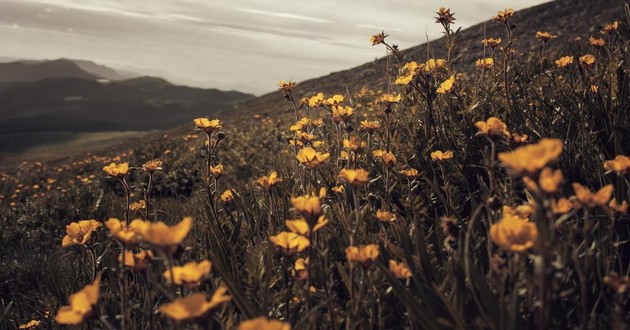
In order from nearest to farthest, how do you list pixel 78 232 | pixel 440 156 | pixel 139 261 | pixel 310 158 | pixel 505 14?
1. pixel 139 261
2. pixel 78 232
3. pixel 310 158
4. pixel 440 156
5. pixel 505 14

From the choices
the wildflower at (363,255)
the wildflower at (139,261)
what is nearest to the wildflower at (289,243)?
the wildflower at (363,255)

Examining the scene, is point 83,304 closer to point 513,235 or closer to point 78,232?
point 78,232

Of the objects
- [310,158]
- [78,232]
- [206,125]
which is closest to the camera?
[78,232]

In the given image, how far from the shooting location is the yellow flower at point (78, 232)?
1839 millimetres

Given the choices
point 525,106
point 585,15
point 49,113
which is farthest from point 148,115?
point 525,106

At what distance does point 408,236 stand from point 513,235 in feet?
2.36

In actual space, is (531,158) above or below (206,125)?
below

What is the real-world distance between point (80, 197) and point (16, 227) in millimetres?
1037

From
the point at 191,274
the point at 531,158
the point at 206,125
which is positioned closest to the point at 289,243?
the point at 191,274

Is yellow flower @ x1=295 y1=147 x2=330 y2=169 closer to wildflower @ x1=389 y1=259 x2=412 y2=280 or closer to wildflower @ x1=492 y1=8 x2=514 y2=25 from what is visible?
wildflower @ x1=389 y1=259 x2=412 y2=280

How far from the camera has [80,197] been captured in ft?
23.7

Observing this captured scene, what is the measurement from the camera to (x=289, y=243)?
1.61m

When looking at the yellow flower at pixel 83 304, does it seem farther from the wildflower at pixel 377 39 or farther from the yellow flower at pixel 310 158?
the wildflower at pixel 377 39

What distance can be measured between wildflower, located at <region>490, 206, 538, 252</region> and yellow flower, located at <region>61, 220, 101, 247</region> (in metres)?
1.55
